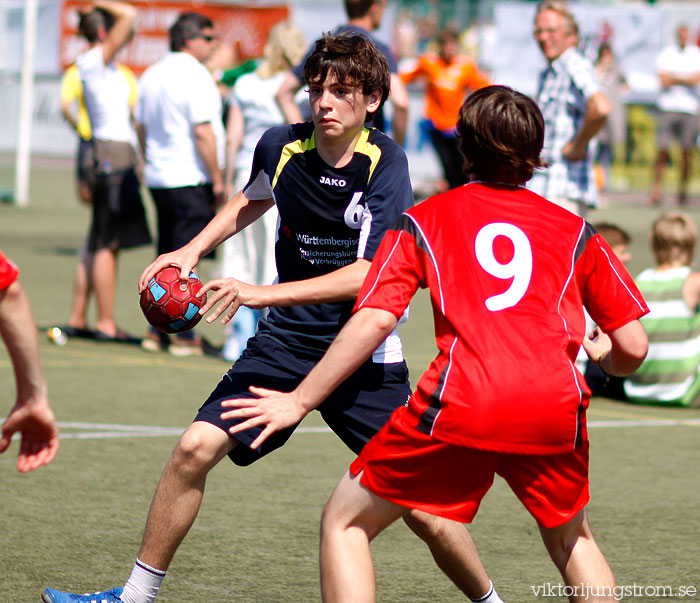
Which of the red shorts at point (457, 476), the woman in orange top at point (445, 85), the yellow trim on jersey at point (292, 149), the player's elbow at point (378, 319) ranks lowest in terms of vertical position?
the woman in orange top at point (445, 85)

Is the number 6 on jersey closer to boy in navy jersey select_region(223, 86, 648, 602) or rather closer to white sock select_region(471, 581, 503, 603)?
boy in navy jersey select_region(223, 86, 648, 602)

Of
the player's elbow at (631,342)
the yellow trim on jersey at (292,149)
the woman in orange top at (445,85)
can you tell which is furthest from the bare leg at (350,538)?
the woman in orange top at (445,85)

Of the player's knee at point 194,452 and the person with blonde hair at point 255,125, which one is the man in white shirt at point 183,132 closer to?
the person with blonde hair at point 255,125

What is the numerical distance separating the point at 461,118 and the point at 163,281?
4.61 feet

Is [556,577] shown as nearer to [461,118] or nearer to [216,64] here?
[461,118]

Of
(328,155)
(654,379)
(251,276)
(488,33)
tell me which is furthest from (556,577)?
(488,33)

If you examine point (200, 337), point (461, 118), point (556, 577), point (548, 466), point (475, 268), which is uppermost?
point (461, 118)

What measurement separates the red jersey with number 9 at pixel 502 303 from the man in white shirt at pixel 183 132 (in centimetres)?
576

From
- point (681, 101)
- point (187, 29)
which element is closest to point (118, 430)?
point (187, 29)

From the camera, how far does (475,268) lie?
12.2 ft

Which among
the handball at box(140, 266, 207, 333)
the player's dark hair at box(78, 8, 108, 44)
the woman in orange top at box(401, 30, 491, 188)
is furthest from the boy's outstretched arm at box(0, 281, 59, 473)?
the woman in orange top at box(401, 30, 491, 188)

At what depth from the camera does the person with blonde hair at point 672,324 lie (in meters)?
8.38

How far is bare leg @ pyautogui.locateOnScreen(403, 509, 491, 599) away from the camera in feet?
14.2

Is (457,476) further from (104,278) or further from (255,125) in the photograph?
(104,278)
